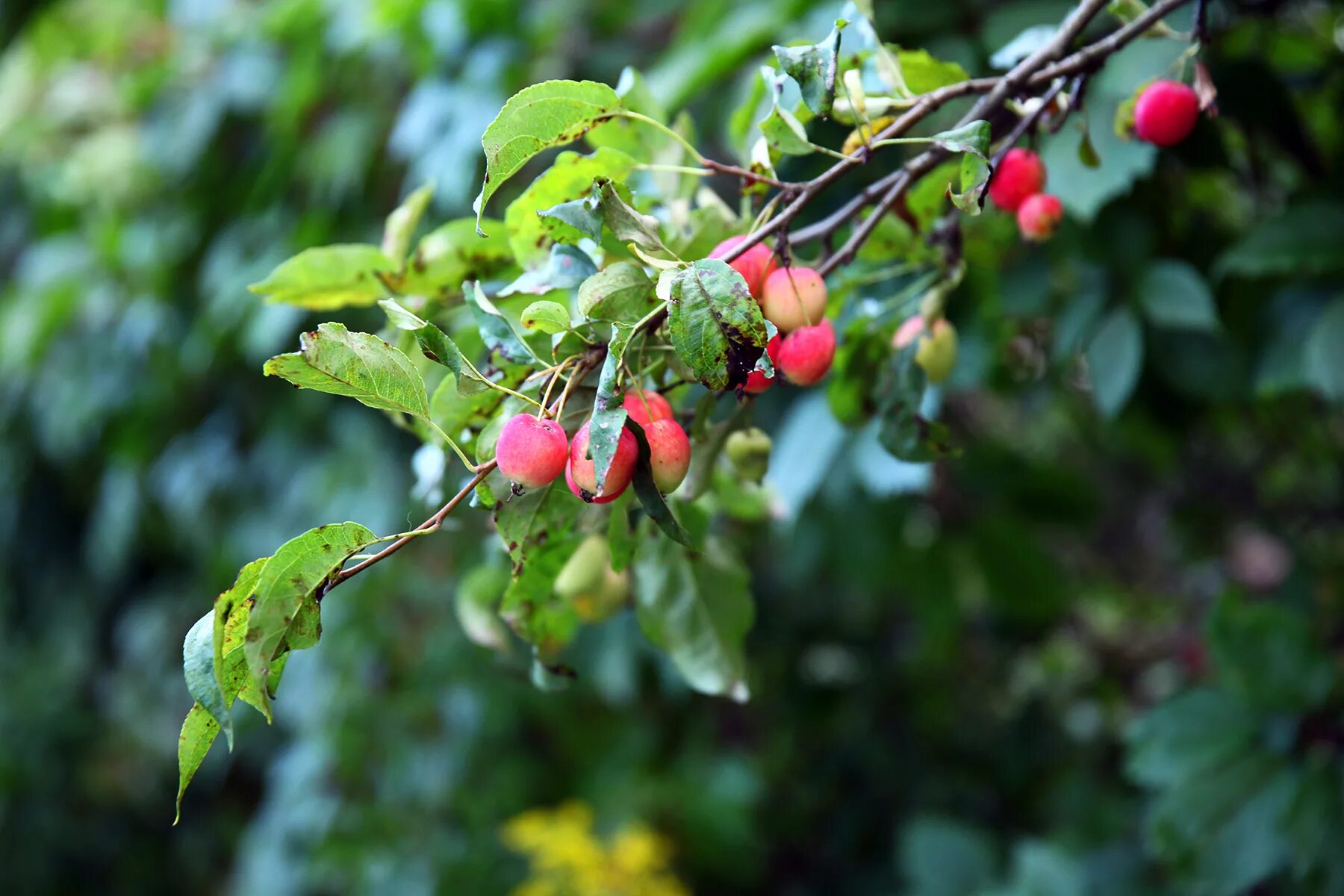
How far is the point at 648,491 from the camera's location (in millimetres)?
282

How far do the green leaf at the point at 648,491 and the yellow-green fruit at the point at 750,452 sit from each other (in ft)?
0.25

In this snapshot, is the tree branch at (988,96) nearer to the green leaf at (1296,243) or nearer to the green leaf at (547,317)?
the green leaf at (547,317)

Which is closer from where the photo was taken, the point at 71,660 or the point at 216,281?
the point at 216,281

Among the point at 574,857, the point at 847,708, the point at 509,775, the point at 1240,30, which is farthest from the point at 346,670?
the point at 1240,30

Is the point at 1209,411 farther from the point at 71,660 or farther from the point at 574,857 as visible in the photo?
the point at 71,660

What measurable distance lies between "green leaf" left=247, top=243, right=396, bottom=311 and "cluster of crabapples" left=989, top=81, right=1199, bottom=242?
252 millimetres

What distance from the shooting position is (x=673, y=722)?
4.62 feet

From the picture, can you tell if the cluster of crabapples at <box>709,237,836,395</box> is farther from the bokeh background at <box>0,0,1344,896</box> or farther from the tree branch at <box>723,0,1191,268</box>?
the bokeh background at <box>0,0,1344,896</box>

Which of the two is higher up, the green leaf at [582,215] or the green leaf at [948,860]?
the green leaf at [582,215]

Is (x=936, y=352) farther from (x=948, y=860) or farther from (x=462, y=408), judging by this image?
(x=948, y=860)

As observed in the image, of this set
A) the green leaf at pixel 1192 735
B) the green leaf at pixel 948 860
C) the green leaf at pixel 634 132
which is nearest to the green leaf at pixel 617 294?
the green leaf at pixel 634 132

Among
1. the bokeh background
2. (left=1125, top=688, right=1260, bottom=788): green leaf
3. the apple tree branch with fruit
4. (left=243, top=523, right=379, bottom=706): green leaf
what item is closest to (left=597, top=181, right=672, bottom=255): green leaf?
the apple tree branch with fruit

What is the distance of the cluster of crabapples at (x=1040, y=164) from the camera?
370 mm

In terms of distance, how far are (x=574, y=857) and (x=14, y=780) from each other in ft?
4.57
